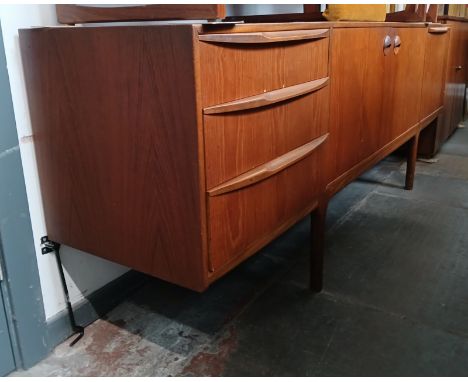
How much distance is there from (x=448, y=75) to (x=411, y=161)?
2.35ft

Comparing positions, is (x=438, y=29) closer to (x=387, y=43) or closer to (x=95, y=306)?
(x=387, y=43)

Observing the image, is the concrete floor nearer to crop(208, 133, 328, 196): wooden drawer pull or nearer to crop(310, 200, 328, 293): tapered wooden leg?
crop(310, 200, 328, 293): tapered wooden leg

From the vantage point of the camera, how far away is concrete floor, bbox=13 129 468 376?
1.19 meters

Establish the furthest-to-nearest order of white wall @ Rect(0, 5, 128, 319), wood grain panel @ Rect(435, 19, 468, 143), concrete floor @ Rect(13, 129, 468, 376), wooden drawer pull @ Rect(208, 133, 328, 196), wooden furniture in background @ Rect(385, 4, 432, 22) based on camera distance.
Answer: wood grain panel @ Rect(435, 19, 468, 143), wooden furniture in background @ Rect(385, 4, 432, 22), concrete floor @ Rect(13, 129, 468, 376), white wall @ Rect(0, 5, 128, 319), wooden drawer pull @ Rect(208, 133, 328, 196)

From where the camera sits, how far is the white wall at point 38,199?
1.07 metres

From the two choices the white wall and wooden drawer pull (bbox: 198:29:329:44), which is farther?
the white wall

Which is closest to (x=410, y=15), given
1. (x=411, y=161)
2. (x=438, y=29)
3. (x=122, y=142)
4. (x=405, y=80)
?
(x=438, y=29)

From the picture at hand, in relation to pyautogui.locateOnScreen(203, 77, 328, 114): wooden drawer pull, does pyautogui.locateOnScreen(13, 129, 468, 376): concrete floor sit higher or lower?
lower

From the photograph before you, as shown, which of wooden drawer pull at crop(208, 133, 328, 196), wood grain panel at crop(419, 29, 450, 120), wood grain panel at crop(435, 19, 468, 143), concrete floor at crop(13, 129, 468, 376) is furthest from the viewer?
wood grain panel at crop(435, 19, 468, 143)

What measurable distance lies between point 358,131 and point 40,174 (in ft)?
3.24

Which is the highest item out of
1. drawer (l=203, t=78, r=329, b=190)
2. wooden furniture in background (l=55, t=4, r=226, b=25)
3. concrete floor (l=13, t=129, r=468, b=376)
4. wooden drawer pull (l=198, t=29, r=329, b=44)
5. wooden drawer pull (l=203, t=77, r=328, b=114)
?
wooden furniture in background (l=55, t=4, r=226, b=25)

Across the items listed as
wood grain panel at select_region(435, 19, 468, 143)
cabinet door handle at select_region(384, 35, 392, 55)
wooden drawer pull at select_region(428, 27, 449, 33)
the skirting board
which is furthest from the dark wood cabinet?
wood grain panel at select_region(435, 19, 468, 143)

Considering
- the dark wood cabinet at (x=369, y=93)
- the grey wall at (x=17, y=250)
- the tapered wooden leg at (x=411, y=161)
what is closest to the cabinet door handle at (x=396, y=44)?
the dark wood cabinet at (x=369, y=93)

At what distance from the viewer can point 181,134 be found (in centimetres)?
88
